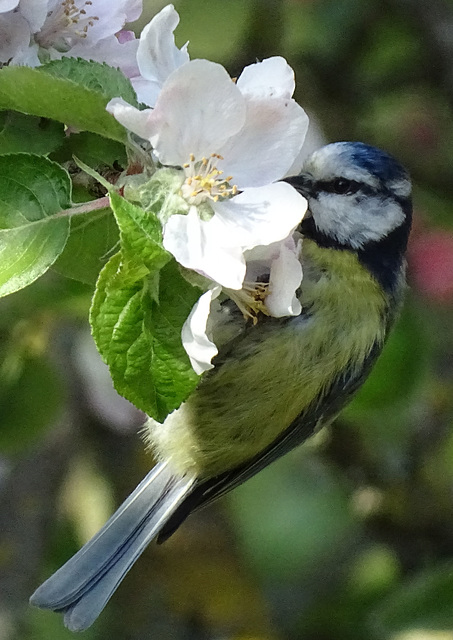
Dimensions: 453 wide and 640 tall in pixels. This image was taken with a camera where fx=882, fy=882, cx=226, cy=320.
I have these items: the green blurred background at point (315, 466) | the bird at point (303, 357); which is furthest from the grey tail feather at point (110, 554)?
the green blurred background at point (315, 466)

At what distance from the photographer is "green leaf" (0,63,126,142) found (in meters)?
0.44

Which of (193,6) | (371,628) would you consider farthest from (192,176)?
(193,6)

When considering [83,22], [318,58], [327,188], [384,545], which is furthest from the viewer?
[318,58]

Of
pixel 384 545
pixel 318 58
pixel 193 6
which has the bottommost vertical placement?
pixel 384 545

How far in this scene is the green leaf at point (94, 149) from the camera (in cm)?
52

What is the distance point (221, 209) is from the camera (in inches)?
19.0

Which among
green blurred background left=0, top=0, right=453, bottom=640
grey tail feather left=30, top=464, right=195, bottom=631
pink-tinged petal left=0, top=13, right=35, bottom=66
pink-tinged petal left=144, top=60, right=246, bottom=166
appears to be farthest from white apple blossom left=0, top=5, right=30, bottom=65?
green blurred background left=0, top=0, right=453, bottom=640

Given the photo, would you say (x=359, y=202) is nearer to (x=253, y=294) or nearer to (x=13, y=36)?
(x=253, y=294)

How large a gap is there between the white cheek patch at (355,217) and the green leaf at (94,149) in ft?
1.30

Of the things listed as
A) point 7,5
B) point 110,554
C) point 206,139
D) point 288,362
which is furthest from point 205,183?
point 110,554

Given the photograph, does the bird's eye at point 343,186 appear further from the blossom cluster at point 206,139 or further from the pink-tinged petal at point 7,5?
the pink-tinged petal at point 7,5

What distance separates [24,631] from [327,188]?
3.21ft

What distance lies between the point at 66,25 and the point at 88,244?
5.4 inches

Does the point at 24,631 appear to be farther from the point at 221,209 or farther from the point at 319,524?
the point at 221,209
